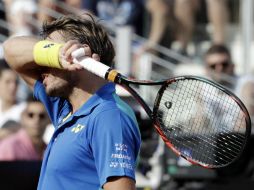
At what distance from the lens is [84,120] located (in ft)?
11.1

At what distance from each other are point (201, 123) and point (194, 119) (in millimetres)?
52

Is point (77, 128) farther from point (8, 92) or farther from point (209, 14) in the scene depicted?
point (209, 14)

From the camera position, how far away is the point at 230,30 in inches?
375

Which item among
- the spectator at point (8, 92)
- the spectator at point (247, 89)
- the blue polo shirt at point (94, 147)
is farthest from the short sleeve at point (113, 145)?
the spectator at point (247, 89)

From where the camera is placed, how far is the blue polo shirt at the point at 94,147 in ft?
10.5

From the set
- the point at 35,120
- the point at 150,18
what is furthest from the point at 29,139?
the point at 150,18

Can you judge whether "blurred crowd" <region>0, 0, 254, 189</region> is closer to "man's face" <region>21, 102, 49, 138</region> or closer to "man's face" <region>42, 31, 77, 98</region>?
"man's face" <region>21, 102, 49, 138</region>

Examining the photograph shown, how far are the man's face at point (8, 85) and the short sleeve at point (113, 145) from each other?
4.62 meters

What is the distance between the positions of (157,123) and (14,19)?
5750 mm

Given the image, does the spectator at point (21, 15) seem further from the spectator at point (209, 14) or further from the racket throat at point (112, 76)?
the racket throat at point (112, 76)

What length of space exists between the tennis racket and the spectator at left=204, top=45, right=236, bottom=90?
13.0 feet

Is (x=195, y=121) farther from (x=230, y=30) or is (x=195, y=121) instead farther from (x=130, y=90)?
(x=230, y=30)

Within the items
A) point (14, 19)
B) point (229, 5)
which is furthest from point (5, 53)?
point (229, 5)

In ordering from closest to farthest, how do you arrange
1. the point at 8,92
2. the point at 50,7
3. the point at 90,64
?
the point at 90,64 < the point at 8,92 < the point at 50,7
